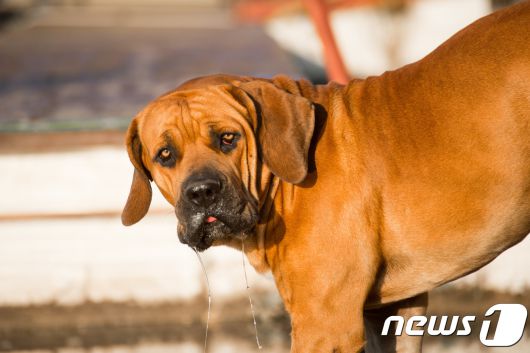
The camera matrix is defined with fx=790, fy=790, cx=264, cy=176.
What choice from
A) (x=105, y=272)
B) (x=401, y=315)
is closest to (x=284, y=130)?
(x=401, y=315)

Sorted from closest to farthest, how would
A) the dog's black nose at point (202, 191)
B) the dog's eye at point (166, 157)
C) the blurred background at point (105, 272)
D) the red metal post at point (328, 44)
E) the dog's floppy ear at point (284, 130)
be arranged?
1. the dog's black nose at point (202, 191)
2. the dog's floppy ear at point (284, 130)
3. the dog's eye at point (166, 157)
4. the blurred background at point (105, 272)
5. the red metal post at point (328, 44)

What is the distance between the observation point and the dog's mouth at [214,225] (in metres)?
3.49

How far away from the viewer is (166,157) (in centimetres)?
369

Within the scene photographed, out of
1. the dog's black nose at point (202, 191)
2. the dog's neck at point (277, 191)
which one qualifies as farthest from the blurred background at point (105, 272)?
the dog's black nose at point (202, 191)

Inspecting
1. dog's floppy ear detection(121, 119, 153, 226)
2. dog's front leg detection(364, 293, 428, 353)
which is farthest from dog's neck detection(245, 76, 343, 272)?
dog's front leg detection(364, 293, 428, 353)

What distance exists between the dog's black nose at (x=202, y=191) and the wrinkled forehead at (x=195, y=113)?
0.28 m

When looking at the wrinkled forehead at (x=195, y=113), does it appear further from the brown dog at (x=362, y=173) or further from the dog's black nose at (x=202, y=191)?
the dog's black nose at (x=202, y=191)

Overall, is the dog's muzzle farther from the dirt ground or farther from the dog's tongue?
the dirt ground

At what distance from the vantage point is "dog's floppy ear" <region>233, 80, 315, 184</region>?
11.6ft

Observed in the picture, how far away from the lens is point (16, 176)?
18.7 ft

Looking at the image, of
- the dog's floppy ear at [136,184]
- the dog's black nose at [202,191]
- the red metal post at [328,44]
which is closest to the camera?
the dog's black nose at [202,191]

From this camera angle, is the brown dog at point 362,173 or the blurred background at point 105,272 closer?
the brown dog at point 362,173

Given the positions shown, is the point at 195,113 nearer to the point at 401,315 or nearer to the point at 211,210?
the point at 211,210

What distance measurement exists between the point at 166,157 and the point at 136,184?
422 millimetres
